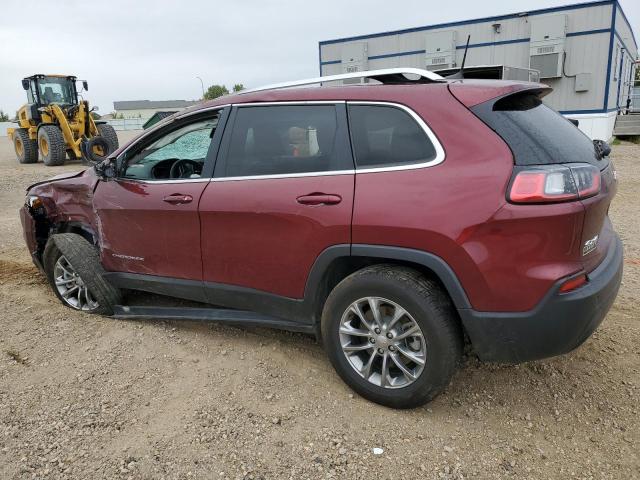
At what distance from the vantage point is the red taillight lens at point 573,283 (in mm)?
2289

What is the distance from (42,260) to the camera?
4398 mm

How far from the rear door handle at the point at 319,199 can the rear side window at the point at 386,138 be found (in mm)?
214

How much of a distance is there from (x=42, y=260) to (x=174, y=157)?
1.60 m

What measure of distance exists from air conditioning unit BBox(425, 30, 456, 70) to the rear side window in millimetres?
16107

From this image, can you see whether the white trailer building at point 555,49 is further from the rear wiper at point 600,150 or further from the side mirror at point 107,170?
the side mirror at point 107,170

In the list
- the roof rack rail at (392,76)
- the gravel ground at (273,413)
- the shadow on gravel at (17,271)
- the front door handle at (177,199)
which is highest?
the roof rack rail at (392,76)

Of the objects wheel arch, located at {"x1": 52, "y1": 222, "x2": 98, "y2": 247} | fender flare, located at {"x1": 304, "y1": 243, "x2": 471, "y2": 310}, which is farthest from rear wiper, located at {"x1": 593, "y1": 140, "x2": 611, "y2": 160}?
wheel arch, located at {"x1": 52, "y1": 222, "x2": 98, "y2": 247}

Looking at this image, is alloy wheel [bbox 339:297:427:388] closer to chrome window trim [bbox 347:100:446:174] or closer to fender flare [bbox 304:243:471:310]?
fender flare [bbox 304:243:471:310]

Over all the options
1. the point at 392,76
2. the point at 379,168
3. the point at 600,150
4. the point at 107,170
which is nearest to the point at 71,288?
the point at 107,170

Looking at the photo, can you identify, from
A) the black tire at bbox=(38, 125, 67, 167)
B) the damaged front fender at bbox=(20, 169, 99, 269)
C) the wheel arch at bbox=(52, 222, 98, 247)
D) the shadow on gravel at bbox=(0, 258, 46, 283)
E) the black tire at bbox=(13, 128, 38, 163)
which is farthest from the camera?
the black tire at bbox=(13, 128, 38, 163)

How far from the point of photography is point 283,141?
3041 mm

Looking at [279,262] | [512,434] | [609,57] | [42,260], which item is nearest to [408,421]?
[512,434]

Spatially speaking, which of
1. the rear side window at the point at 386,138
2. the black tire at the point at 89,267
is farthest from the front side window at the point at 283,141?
the black tire at the point at 89,267

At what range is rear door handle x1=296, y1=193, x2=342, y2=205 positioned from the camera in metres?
2.69
